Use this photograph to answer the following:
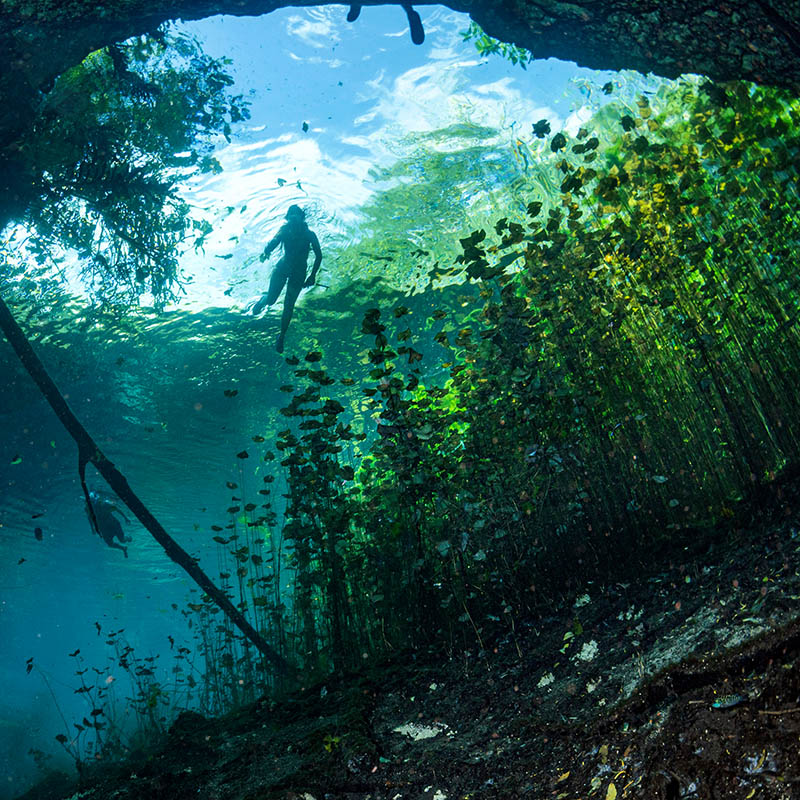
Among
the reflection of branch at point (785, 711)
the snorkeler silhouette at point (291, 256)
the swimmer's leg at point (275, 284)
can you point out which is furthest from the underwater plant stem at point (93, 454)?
the reflection of branch at point (785, 711)

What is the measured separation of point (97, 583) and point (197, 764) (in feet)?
137

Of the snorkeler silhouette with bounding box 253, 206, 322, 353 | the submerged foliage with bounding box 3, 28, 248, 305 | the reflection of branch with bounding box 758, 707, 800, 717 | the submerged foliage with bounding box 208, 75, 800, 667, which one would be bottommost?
the reflection of branch with bounding box 758, 707, 800, 717

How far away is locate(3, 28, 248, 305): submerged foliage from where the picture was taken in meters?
6.17

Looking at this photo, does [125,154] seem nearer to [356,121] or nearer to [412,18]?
[356,121]

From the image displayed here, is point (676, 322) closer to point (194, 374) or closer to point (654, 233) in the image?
point (654, 233)

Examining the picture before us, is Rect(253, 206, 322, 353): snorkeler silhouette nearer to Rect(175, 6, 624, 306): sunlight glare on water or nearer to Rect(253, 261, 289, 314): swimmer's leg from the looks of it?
Rect(253, 261, 289, 314): swimmer's leg

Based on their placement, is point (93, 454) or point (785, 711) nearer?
point (785, 711)

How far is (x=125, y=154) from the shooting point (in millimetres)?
7039

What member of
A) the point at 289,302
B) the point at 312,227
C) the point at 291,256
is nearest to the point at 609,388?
the point at 289,302

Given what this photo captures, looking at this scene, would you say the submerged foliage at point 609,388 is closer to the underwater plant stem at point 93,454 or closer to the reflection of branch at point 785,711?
the underwater plant stem at point 93,454

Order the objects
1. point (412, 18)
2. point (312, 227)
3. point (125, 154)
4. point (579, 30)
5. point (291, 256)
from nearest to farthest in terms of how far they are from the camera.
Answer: point (579, 30) → point (412, 18) → point (125, 154) → point (291, 256) → point (312, 227)

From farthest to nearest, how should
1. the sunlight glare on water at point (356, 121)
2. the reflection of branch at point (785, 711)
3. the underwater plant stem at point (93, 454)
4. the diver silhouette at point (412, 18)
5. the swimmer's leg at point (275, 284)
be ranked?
the swimmer's leg at point (275, 284)
the sunlight glare on water at point (356, 121)
the underwater plant stem at point (93, 454)
the diver silhouette at point (412, 18)
the reflection of branch at point (785, 711)

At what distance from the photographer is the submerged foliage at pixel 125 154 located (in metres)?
6.17

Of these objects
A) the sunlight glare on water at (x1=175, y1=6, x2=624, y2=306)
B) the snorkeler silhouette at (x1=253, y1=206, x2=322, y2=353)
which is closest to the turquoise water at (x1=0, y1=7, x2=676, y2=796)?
the sunlight glare on water at (x1=175, y1=6, x2=624, y2=306)
